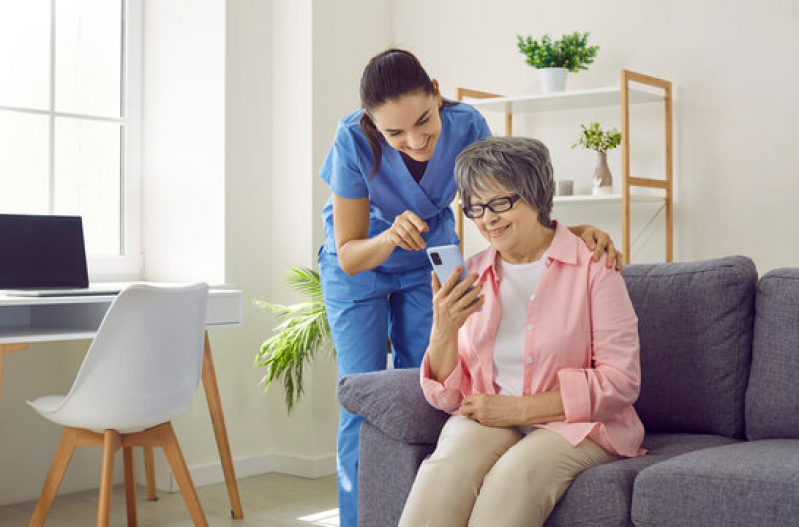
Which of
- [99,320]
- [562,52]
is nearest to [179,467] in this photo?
[99,320]

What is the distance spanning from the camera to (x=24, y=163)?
3.74 metres

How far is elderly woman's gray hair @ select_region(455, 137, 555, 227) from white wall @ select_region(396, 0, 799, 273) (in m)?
1.68

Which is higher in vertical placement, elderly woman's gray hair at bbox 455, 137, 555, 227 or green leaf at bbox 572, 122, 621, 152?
green leaf at bbox 572, 122, 621, 152

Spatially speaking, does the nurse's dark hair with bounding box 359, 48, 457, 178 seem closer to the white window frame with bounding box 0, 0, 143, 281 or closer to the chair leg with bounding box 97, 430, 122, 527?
the chair leg with bounding box 97, 430, 122, 527

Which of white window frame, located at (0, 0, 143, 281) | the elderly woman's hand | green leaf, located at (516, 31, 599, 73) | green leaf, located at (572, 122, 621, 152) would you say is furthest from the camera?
white window frame, located at (0, 0, 143, 281)

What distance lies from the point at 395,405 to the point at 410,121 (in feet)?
1.93

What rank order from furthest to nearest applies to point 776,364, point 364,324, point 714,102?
1. point 714,102
2. point 364,324
3. point 776,364

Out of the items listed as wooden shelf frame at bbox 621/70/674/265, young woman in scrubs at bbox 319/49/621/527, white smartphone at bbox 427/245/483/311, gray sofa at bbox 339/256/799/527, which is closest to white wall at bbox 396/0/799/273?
wooden shelf frame at bbox 621/70/674/265

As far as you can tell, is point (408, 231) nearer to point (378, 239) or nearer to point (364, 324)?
point (378, 239)

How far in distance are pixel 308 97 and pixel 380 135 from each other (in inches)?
69.9

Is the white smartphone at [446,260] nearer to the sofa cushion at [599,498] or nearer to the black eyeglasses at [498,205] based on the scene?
the black eyeglasses at [498,205]

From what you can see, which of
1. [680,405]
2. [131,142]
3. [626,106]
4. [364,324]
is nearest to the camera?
[680,405]

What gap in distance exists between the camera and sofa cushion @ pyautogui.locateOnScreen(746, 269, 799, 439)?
82.0 inches

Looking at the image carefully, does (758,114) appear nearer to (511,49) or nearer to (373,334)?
(511,49)
